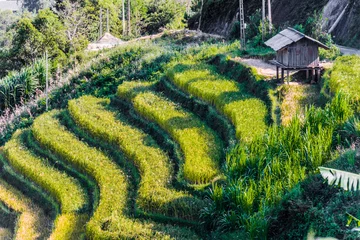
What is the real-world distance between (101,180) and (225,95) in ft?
14.3

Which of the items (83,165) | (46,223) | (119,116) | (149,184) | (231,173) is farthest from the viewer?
(119,116)

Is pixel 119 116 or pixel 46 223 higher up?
pixel 119 116

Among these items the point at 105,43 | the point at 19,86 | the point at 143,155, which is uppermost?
the point at 143,155

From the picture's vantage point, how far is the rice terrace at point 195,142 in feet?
30.4

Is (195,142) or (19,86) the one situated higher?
(195,142)

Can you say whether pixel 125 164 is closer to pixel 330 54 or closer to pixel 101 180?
pixel 101 180

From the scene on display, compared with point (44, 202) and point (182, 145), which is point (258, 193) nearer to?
point (182, 145)

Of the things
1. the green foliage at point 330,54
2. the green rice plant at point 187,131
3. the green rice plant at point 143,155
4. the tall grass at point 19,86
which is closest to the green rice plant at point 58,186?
the green rice plant at point 143,155

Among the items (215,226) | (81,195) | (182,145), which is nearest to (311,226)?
(215,226)

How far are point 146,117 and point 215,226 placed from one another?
6.16m

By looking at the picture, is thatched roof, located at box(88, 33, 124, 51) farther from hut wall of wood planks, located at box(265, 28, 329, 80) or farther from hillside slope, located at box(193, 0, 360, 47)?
hut wall of wood planks, located at box(265, 28, 329, 80)

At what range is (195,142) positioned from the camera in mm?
13055

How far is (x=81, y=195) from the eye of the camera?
12.9m

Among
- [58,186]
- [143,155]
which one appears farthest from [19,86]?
[143,155]
